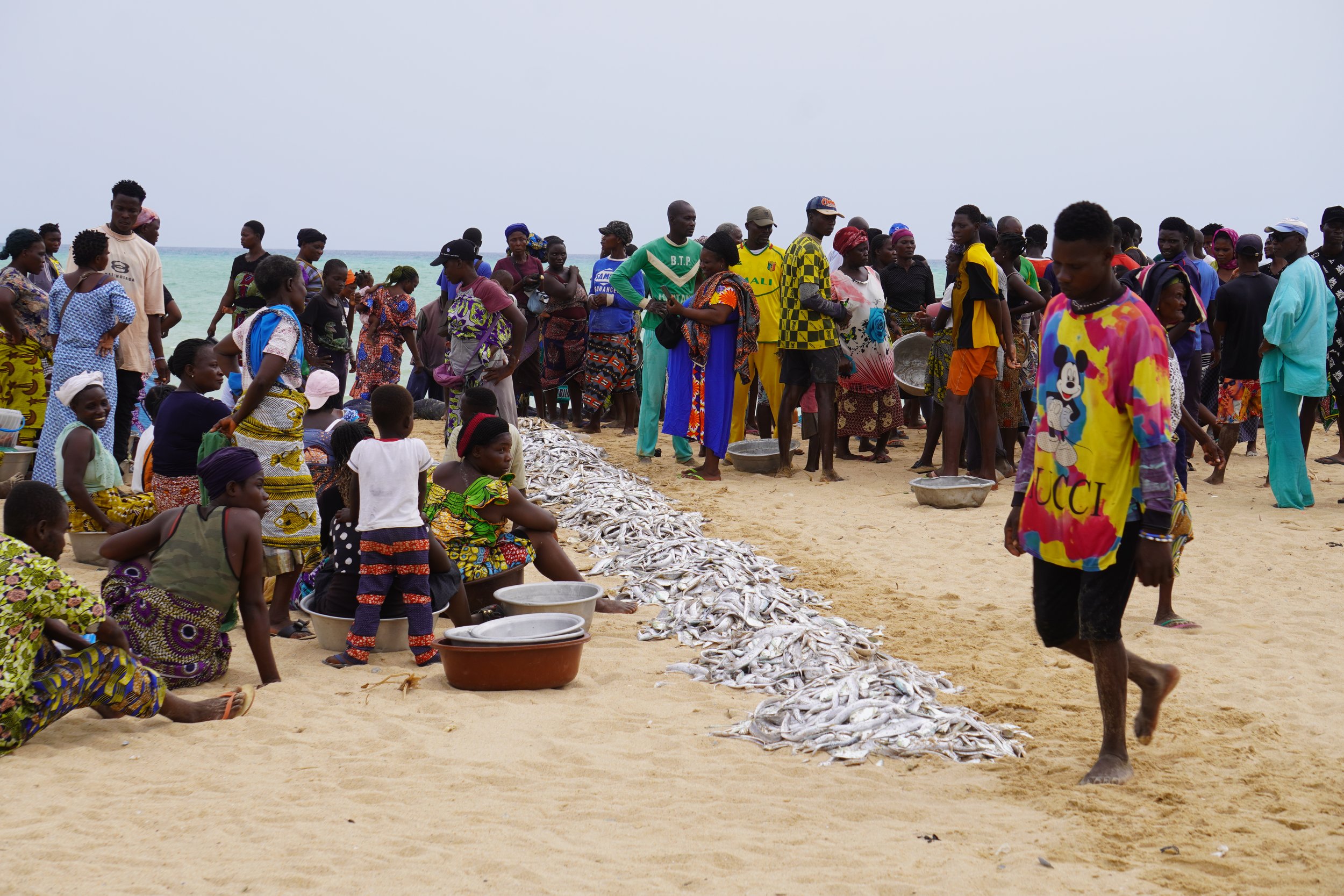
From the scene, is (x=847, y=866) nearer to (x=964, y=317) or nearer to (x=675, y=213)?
(x=964, y=317)

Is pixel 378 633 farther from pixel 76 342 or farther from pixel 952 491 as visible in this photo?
pixel 952 491

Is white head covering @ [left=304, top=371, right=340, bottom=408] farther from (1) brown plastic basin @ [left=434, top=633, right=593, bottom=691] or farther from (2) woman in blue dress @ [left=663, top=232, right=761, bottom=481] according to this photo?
(2) woman in blue dress @ [left=663, top=232, right=761, bottom=481]

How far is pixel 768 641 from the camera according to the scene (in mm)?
5312

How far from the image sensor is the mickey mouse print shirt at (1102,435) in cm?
349

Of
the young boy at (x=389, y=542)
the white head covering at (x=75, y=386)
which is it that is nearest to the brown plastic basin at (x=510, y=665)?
Answer: the young boy at (x=389, y=542)

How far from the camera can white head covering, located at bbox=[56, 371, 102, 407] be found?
21.2 ft

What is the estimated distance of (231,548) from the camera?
4.81 metres

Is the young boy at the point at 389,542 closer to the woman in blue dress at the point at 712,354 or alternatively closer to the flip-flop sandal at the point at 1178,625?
the flip-flop sandal at the point at 1178,625

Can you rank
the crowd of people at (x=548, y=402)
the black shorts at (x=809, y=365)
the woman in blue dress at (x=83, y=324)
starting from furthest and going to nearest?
the black shorts at (x=809, y=365) → the woman in blue dress at (x=83, y=324) → the crowd of people at (x=548, y=402)

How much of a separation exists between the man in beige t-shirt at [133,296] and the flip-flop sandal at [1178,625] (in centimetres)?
676

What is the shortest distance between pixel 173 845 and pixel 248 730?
1.02 meters

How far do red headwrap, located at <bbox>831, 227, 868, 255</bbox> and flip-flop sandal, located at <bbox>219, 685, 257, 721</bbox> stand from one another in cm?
695

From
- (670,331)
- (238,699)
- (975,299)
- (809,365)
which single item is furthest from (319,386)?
(975,299)

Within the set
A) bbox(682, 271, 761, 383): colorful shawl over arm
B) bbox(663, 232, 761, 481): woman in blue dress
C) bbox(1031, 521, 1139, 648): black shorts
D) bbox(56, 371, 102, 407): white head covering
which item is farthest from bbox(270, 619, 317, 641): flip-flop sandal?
bbox(682, 271, 761, 383): colorful shawl over arm
